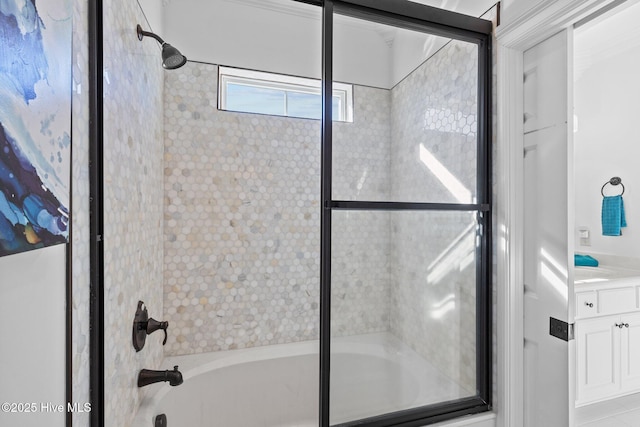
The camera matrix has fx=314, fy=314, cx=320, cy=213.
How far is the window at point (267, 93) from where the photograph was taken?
2152mm

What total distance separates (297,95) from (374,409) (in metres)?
1.99

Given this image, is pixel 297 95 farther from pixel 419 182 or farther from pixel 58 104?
pixel 58 104

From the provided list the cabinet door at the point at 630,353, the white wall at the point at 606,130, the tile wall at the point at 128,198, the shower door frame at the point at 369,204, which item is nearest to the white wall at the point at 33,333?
the shower door frame at the point at 369,204

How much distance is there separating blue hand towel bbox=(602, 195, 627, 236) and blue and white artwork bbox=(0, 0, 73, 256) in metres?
3.62

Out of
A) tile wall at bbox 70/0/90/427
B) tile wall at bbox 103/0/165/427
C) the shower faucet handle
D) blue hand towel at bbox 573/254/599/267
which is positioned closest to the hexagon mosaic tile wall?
tile wall at bbox 103/0/165/427

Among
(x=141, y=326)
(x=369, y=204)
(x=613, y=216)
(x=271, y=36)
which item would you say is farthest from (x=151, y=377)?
(x=613, y=216)

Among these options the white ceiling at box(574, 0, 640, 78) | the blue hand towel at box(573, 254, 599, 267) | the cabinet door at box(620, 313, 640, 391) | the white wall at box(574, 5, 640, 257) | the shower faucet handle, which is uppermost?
the white ceiling at box(574, 0, 640, 78)

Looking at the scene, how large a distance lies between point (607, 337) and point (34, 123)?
3.26m

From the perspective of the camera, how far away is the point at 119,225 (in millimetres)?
1207

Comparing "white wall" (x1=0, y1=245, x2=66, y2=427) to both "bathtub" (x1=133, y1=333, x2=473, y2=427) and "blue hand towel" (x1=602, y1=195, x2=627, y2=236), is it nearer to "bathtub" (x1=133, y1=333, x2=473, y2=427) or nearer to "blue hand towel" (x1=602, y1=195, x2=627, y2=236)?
"bathtub" (x1=133, y1=333, x2=473, y2=427)

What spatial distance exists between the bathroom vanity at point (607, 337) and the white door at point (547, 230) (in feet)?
3.57

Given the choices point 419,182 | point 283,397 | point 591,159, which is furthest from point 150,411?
point 591,159

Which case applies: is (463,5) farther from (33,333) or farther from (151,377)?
(151,377)

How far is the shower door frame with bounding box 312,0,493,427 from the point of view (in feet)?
4.26
